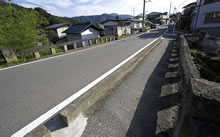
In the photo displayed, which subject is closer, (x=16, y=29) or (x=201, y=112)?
(x=201, y=112)

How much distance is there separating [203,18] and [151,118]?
66.4 ft

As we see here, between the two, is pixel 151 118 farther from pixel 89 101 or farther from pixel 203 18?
pixel 203 18

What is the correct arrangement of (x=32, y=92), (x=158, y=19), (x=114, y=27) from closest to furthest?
1. (x=32, y=92)
2. (x=114, y=27)
3. (x=158, y=19)

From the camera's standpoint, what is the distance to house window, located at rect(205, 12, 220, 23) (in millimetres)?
12932

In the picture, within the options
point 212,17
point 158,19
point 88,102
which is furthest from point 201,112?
point 158,19

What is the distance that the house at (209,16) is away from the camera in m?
12.8

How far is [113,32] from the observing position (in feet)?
74.3

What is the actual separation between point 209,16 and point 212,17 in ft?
1.40

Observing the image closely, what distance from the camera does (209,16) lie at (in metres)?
13.8

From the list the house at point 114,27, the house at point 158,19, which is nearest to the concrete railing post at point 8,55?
the house at point 114,27

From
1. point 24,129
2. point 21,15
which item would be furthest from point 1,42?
point 24,129

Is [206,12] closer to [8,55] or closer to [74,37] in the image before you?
[74,37]

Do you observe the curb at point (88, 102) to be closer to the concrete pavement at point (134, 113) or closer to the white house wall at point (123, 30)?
the concrete pavement at point (134, 113)

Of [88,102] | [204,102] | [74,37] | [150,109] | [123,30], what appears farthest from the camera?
[123,30]
